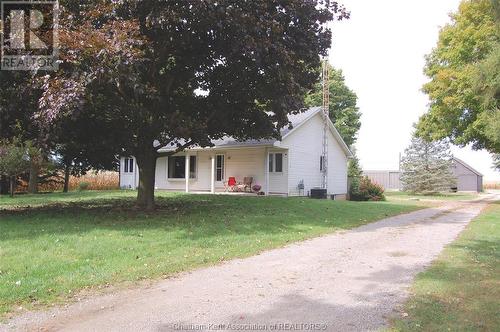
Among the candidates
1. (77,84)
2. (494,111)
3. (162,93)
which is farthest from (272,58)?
(494,111)

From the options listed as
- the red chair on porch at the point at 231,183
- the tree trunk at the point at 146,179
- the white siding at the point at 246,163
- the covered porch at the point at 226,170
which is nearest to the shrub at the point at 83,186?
the covered porch at the point at 226,170

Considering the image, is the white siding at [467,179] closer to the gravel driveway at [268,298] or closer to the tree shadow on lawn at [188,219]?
the tree shadow on lawn at [188,219]

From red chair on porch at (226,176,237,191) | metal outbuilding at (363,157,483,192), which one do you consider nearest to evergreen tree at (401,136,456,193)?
metal outbuilding at (363,157,483,192)

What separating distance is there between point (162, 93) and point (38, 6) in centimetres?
436

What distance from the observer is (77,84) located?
9680mm

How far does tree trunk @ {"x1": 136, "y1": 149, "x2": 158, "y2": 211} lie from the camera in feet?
48.8

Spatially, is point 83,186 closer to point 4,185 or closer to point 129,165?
point 129,165

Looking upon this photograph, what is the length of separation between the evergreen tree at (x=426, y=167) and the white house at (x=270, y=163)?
36.3ft

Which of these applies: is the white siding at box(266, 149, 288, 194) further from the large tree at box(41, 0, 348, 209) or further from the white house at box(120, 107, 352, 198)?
the large tree at box(41, 0, 348, 209)

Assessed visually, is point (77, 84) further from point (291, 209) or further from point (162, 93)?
point (291, 209)

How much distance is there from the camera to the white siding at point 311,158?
25.2 m

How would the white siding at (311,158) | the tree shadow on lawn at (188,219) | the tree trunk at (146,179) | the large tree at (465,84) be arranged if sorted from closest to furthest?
the tree shadow on lawn at (188,219) → the tree trunk at (146,179) → the large tree at (465,84) → the white siding at (311,158)

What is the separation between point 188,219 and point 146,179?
3269mm

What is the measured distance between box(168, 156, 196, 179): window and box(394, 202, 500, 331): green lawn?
810 inches
